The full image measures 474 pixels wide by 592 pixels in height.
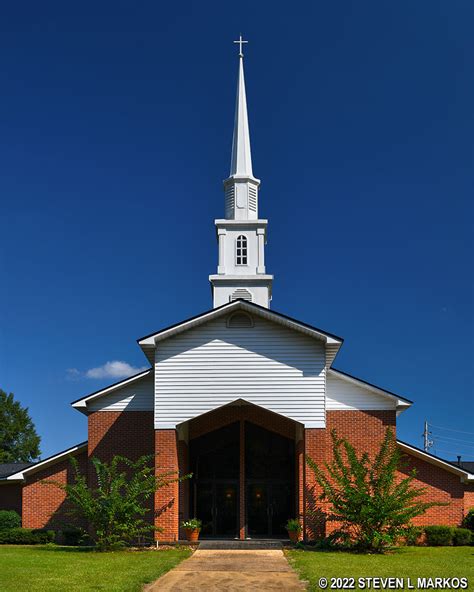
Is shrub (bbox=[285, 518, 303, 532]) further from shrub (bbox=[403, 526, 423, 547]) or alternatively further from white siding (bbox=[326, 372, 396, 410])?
white siding (bbox=[326, 372, 396, 410])

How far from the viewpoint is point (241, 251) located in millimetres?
45094

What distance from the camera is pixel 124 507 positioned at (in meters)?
26.1

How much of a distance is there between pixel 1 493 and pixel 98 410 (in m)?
8.22

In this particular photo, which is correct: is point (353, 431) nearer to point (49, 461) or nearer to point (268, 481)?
point (268, 481)

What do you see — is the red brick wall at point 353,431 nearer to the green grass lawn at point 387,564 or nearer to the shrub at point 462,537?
the green grass lawn at point 387,564

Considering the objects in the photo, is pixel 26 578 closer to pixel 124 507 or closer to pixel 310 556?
pixel 124 507

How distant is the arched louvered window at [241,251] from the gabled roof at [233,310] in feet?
49.5

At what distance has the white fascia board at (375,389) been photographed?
3141 centimetres

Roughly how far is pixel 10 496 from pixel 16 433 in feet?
137

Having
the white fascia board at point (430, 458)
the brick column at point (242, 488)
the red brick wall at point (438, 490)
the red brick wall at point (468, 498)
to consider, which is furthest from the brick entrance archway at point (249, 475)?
the red brick wall at point (468, 498)

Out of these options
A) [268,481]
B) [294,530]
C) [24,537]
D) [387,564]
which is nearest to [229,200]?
[268,481]

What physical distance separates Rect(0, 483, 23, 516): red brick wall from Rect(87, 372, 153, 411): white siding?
7.16 m

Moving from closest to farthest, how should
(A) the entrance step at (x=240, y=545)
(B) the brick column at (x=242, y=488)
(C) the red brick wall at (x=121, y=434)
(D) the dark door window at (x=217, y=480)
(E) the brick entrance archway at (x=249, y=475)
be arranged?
A: (A) the entrance step at (x=240, y=545)
(B) the brick column at (x=242, y=488)
(E) the brick entrance archway at (x=249, y=475)
(C) the red brick wall at (x=121, y=434)
(D) the dark door window at (x=217, y=480)

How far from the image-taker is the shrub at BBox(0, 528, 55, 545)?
3130cm
